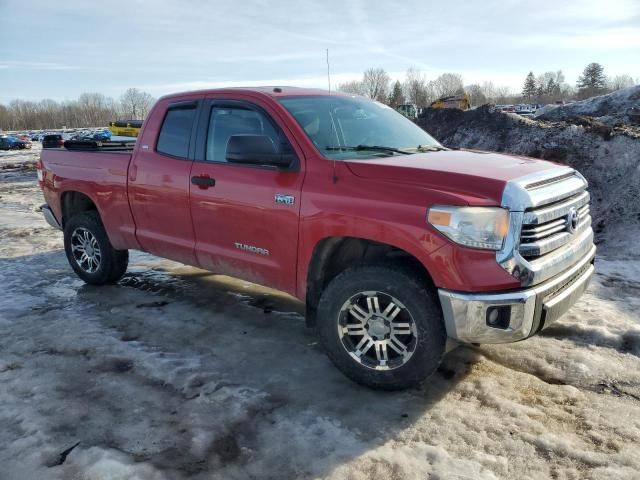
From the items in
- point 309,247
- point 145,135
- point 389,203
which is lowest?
point 309,247

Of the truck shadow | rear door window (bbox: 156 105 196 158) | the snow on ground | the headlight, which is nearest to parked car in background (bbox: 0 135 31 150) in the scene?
the truck shadow

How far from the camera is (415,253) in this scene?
9.76ft

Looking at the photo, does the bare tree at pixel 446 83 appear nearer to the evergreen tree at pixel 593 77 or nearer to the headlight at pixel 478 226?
the evergreen tree at pixel 593 77

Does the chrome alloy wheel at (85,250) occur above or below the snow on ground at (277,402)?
above

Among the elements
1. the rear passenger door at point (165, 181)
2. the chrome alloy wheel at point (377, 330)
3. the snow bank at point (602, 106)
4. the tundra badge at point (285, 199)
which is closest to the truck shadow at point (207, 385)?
the chrome alloy wheel at point (377, 330)

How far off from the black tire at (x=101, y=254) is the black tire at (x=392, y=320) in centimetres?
299

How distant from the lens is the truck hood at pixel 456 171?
9.41 ft

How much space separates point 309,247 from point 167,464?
1.59 m

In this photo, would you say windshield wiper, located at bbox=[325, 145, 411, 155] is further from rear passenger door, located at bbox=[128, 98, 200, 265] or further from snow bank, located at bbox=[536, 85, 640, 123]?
snow bank, located at bbox=[536, 85, 640, 123]

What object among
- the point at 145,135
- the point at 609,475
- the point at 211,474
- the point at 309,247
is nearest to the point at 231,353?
the point at 309,247

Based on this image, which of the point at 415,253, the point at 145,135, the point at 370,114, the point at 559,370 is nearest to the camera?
the point at 415,253

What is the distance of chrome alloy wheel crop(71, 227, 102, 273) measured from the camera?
5461 mm

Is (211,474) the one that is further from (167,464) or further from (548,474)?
(548,474)

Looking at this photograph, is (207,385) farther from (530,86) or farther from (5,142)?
(530,86)
